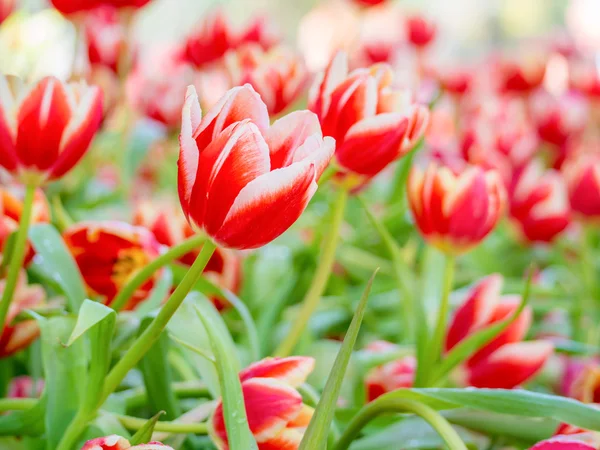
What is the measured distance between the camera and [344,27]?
5.76 ft

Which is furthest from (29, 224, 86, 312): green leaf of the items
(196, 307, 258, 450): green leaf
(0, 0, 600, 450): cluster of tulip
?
(196, 307, 258, 450): green leaf

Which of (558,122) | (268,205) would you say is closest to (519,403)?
(268,205)

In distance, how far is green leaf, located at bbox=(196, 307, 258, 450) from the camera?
1.01 ft

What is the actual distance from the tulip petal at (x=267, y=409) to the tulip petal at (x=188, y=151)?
9 cm

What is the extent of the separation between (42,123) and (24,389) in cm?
15

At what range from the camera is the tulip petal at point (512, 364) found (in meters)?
0.47

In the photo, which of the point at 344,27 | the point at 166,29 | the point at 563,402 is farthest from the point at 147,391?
the point at 166,29

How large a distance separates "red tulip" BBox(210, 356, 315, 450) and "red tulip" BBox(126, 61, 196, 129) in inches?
23.3

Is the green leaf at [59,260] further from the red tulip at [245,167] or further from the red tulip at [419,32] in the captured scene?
the red tulip at [419,32]

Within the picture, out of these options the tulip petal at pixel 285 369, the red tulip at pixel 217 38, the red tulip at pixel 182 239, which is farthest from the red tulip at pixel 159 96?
the tulip petal at pixel 285 369

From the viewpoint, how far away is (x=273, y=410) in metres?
0.34

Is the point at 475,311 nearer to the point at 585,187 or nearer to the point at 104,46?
the point at 585,187

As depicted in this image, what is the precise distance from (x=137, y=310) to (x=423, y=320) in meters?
0.17

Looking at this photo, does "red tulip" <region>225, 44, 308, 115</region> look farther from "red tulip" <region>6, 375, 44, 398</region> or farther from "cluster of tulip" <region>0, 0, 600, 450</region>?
"red tulip" <region>6, 375, 44, 398</region>
